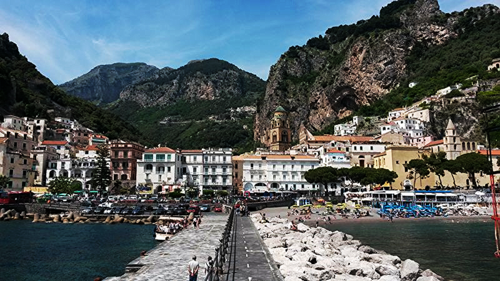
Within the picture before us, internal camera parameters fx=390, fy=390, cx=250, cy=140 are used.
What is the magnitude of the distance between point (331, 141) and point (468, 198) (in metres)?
35.8

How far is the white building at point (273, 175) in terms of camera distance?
7562 centimetres

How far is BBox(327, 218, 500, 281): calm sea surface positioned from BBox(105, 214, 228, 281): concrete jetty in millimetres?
12537

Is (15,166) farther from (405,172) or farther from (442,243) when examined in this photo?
(405,172)

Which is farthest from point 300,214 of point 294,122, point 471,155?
point 294,122

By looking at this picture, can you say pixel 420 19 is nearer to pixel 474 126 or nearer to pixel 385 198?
pixel 474 126

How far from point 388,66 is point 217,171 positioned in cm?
8130

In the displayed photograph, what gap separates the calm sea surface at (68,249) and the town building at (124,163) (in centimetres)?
2770

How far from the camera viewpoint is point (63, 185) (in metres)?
64.9

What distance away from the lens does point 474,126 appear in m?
84.5

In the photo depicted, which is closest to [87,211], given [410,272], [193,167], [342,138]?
[193,167]

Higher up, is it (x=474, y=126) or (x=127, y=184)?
(x=474, y=126)

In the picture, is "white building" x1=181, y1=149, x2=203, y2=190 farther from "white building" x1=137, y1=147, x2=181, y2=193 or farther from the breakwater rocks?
the breakwater rocks

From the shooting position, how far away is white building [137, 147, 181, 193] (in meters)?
69.1

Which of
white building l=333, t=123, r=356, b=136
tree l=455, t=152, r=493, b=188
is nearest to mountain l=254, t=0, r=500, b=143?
white building l=333, t=123, r=356, b=136
